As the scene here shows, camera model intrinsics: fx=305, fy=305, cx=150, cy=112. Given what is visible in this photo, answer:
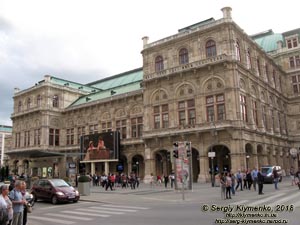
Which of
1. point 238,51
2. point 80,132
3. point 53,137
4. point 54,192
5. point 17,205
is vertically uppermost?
point 238,51

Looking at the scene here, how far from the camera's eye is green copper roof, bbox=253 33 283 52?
5978 centimetres

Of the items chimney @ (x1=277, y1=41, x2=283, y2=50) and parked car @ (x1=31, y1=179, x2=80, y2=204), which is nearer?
parked car @ (x1=31, y1=179, x2=80, y2=204)

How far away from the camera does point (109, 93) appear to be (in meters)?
59.5

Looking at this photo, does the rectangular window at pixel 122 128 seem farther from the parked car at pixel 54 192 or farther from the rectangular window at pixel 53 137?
the parked car at pixel 54 192

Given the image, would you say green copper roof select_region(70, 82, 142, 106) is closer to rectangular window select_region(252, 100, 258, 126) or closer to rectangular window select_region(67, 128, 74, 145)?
rectangular window select_region(67, 128, 74, 145)

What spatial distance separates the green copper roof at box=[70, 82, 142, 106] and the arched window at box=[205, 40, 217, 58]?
16.1m

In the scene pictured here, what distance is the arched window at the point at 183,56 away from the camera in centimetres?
4219

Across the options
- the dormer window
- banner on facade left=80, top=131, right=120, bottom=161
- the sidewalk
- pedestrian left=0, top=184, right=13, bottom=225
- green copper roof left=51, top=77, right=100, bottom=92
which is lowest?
the sidewalk

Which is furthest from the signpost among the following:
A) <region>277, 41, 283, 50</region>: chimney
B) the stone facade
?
<region>277, 41, 283, 50</region>: chimney

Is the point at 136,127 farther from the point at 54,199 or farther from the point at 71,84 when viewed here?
the point at 54,199

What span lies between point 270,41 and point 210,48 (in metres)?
26.8

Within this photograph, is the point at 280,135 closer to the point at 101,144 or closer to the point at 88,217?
the point at 101,144

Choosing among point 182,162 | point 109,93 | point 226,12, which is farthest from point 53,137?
point 182,162

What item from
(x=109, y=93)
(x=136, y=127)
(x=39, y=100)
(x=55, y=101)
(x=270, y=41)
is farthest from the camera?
(x=39, y=100)
